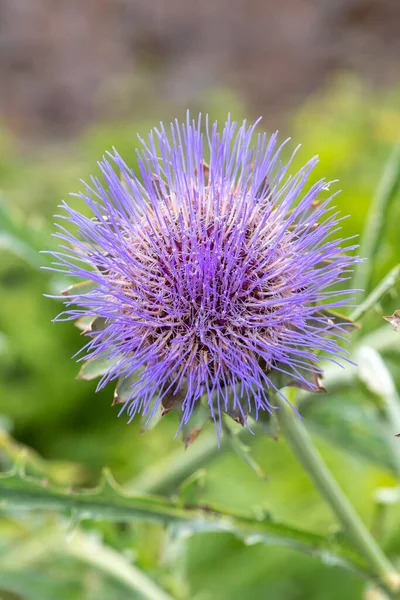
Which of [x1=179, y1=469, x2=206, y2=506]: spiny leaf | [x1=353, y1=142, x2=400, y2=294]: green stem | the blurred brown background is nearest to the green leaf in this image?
[x1=179, y1=469, x2=206, y2=506]: spiny leaf

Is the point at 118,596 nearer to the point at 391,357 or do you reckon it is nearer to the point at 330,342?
the point at 391,357

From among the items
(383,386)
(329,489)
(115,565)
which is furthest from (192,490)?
(115,565)

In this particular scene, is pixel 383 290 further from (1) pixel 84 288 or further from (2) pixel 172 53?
(2) pixel 172 53

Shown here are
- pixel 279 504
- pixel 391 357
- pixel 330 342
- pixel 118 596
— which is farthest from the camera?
pixel 279 504

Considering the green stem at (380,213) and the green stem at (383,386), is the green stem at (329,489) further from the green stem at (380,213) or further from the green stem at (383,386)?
the green stem at (380,213)

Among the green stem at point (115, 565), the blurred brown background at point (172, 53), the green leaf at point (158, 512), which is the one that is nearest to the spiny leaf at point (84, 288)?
the green leaf at point (158, 512)

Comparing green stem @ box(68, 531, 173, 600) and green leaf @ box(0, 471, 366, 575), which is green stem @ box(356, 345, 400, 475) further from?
green stem @ box(68, 531, 173, 600)

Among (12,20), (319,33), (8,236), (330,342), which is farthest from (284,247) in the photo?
(12,20)
